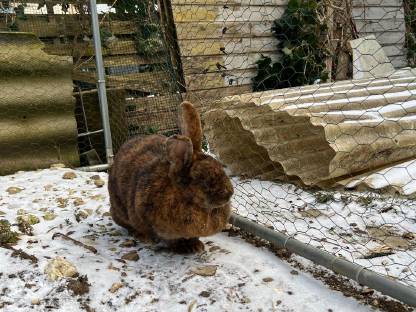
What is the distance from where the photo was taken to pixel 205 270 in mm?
1892

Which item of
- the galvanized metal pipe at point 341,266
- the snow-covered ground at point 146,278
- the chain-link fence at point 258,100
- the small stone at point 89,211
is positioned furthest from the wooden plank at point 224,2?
Result: the galvanized metal pipe at point 341,266

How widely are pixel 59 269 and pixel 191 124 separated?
0.85 meters

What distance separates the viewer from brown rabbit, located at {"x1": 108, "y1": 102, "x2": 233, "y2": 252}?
1728mm

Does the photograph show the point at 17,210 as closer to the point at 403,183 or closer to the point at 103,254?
the point at 103,254

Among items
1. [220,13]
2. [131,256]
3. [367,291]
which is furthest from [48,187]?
[220,13]

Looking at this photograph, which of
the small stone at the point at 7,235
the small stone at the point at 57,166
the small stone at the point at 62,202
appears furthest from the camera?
the small stone at the point at 57,166

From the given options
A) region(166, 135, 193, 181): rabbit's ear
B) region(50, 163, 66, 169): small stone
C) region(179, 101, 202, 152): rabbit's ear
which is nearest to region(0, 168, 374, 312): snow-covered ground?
region(166, 135, 193, 181): rabbit's ear

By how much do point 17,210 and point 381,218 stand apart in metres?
2.18

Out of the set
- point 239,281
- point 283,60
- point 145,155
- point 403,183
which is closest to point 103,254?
point 145,155

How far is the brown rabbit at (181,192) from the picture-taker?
1.73 meters

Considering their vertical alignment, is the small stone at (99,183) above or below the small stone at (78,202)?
above

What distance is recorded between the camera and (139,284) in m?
1.82

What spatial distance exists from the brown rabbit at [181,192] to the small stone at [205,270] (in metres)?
0.15

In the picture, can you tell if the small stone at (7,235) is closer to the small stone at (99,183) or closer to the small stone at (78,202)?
the small stone at (78,202)
